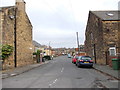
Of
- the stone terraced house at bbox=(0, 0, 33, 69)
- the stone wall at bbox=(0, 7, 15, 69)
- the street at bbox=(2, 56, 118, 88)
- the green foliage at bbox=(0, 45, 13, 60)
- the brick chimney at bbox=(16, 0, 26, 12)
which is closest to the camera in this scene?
the street at bbox=(2, 56, 118, 88)

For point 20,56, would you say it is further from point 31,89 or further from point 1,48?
point 31,89

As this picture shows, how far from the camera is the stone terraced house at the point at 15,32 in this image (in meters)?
19.6

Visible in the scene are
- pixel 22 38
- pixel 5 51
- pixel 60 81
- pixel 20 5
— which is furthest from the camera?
pixel 20 5

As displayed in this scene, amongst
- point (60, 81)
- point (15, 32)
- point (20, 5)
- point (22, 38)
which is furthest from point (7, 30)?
point (60, 81)

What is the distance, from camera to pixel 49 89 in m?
7.29

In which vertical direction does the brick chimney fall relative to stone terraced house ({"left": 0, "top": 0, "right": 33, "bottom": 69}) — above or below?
above

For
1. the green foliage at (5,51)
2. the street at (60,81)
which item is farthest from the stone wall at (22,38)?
the street at (60,81)

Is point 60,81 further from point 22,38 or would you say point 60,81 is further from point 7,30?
point 22,38

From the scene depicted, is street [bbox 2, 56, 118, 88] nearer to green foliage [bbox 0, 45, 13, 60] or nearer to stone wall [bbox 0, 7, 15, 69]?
green foliage [bbox 0, 45, 13, 60]

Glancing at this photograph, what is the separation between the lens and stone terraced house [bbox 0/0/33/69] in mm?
19562

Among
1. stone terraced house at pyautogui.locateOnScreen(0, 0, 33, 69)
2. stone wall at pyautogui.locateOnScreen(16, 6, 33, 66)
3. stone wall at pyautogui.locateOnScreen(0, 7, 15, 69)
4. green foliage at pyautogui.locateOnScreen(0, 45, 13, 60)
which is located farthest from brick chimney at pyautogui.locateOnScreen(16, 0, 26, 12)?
green foliage at pyautogui.locateOnScreen(0, 45, 13, 60)

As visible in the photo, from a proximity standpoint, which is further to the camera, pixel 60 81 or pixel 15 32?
pixel 15 32

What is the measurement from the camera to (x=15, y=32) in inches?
824

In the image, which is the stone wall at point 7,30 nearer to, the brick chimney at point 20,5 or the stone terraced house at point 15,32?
the stone terraced house at point 15,32
